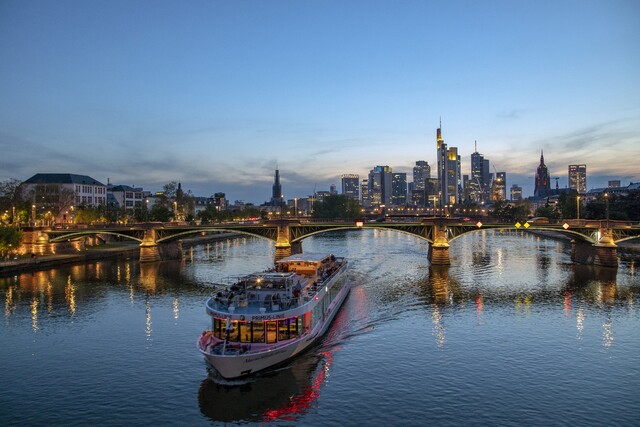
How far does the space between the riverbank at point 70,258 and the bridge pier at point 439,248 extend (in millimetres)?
77322

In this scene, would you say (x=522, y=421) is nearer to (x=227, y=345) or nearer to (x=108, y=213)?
(x=227, y=345)

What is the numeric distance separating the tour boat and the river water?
148 centimetres

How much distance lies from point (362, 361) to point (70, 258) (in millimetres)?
94854

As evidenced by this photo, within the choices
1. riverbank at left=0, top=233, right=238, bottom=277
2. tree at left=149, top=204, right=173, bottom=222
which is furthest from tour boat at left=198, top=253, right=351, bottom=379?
tree at left=149, top=204, right=173, bottom=222

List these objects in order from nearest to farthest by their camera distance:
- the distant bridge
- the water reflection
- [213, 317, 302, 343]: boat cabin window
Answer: the water reflection, [213, 317, 302, 343]: boat cabin window, the distant bridge

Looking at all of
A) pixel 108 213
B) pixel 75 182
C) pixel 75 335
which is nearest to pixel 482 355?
pixel 75 335

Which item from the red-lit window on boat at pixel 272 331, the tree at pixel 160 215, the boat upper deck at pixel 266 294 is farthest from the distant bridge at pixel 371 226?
the red-lit window on boat at pixel 272 331

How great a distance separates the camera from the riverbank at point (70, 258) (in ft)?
328

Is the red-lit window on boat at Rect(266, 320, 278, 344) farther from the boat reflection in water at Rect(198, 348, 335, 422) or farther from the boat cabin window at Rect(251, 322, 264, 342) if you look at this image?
the boat reflection in water at Rect(198, 348, 335, 422)

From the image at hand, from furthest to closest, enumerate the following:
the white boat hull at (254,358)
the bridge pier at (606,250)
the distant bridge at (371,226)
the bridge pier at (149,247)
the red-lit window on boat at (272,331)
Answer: the bridge pier at (149,247)
the distant bridge at (371,226)
the bridge pier at (606,250)
the red-lit window on boat at (272,331)
the white boat hull at (254,358)

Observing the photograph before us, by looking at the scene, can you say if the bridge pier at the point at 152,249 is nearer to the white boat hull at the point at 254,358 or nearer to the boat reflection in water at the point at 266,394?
the white boat hull at the point at 254,358

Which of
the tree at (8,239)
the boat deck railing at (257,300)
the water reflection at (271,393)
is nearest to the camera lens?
the water reflection at (271,393)

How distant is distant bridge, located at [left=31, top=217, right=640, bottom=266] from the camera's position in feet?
348

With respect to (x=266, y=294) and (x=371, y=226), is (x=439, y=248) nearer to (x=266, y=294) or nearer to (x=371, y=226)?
(x=371, y=226)
